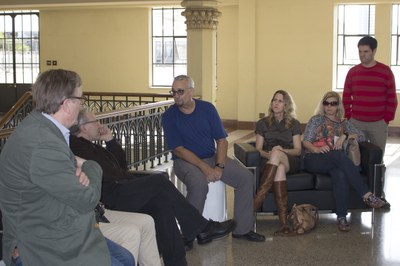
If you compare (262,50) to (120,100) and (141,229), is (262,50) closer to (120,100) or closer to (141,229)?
(120,100)

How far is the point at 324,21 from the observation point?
1293 cm

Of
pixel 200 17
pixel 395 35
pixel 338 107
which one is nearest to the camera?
pixel 338 107

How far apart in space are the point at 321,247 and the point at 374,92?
1967 millimetres

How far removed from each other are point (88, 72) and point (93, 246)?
13579 mm

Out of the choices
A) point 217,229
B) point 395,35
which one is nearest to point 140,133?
point 217,229

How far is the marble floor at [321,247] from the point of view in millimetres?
4574

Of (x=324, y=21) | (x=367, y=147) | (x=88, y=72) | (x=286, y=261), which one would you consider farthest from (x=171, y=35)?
(x=286, y=261)

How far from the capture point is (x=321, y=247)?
4.91 meters

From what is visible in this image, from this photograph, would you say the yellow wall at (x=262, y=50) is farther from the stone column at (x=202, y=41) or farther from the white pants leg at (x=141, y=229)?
the white pants leg at (x=141, y=229)

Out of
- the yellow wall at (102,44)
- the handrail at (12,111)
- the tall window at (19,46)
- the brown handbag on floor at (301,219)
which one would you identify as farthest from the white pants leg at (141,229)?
the tall window at (19,46)

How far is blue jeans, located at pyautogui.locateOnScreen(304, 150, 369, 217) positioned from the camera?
5344 mm

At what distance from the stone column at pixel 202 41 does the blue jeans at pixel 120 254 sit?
734 centimetres

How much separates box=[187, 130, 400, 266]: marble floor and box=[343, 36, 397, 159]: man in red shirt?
0.86m

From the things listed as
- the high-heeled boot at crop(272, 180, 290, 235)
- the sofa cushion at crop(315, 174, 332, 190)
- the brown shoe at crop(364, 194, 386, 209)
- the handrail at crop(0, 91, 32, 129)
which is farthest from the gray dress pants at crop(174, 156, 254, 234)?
the handrail at crop(0, 91, 32, 129)
